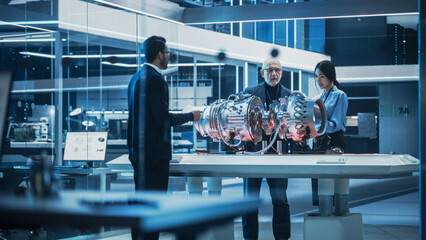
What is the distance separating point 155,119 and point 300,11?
131 inches

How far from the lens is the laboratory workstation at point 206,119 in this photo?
1.35m

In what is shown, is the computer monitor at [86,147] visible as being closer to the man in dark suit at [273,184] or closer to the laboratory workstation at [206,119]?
the laboratory workstation at [206,119]

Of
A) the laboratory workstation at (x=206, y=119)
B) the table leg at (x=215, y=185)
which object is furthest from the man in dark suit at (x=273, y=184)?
the table leg at (x=215, y=185)

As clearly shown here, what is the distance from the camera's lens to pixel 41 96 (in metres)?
5.47

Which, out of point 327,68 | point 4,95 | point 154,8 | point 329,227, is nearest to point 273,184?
point 329,227

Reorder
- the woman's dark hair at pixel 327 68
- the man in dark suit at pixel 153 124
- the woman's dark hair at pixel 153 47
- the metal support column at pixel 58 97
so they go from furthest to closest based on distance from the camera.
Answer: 1. the metal support column at pixel 58 97
2. the woman's dark hair at pixel 327 68
3. the woman's dark hair at pixel 153 47
4. the man in dark suit at pixel 153 124

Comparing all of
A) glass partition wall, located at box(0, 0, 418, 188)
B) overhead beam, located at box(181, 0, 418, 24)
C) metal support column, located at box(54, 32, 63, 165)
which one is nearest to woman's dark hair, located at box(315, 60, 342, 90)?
glass partition wall, located at box(0, 0, 418, 188)

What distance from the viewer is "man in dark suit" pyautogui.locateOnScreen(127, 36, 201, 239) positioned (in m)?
2.96

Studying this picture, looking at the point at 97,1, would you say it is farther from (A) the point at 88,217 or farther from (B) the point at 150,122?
(A) the point at 88,217

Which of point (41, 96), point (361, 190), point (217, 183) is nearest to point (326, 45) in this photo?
point (361, 190)

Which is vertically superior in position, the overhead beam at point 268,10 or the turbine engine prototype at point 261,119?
the overhead beam at point 268,10

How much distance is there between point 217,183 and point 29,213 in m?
2.54

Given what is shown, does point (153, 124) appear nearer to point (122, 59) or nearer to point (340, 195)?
point (340, 195)

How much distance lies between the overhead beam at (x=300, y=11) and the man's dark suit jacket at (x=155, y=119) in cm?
307
